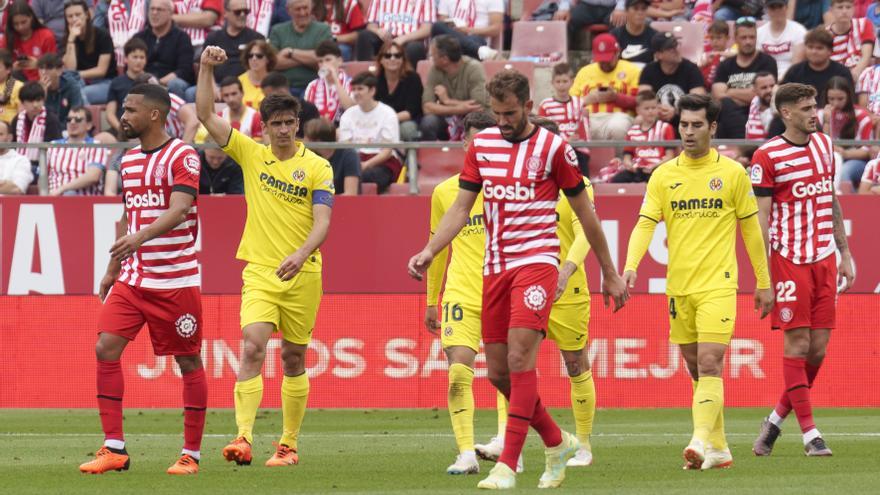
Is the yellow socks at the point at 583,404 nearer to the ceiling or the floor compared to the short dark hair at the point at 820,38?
nearer to the floor

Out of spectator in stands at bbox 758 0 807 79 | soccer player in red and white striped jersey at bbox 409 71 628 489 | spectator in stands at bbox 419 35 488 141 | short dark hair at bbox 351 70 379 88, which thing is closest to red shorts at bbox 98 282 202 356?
soccer player in red and white striped jersey at bbox 409 71 628 489

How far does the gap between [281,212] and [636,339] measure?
663 centimetres

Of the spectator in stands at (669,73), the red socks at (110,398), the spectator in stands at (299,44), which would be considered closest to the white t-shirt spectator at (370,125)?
the spectator in stands at (299,44)

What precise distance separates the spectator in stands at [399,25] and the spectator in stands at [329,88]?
148 cm

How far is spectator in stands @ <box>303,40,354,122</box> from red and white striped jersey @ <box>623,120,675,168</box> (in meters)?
3.29

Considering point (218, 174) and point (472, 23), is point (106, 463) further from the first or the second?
point (472, 23)

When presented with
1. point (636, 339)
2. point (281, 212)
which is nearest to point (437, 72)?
point (636, 339)

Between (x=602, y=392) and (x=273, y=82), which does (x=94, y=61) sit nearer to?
(x=273, y=82)

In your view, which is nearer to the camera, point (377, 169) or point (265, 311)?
point (265, 311)

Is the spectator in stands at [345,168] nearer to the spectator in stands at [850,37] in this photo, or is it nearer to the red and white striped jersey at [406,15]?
the red and white striped jersey at [406,15]

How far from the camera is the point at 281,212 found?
10625mm

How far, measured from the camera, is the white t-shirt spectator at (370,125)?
17797mm

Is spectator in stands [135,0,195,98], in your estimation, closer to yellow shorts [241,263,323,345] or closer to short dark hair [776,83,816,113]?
yellow shorts [241,263,323,345]

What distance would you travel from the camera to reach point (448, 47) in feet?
60.0
